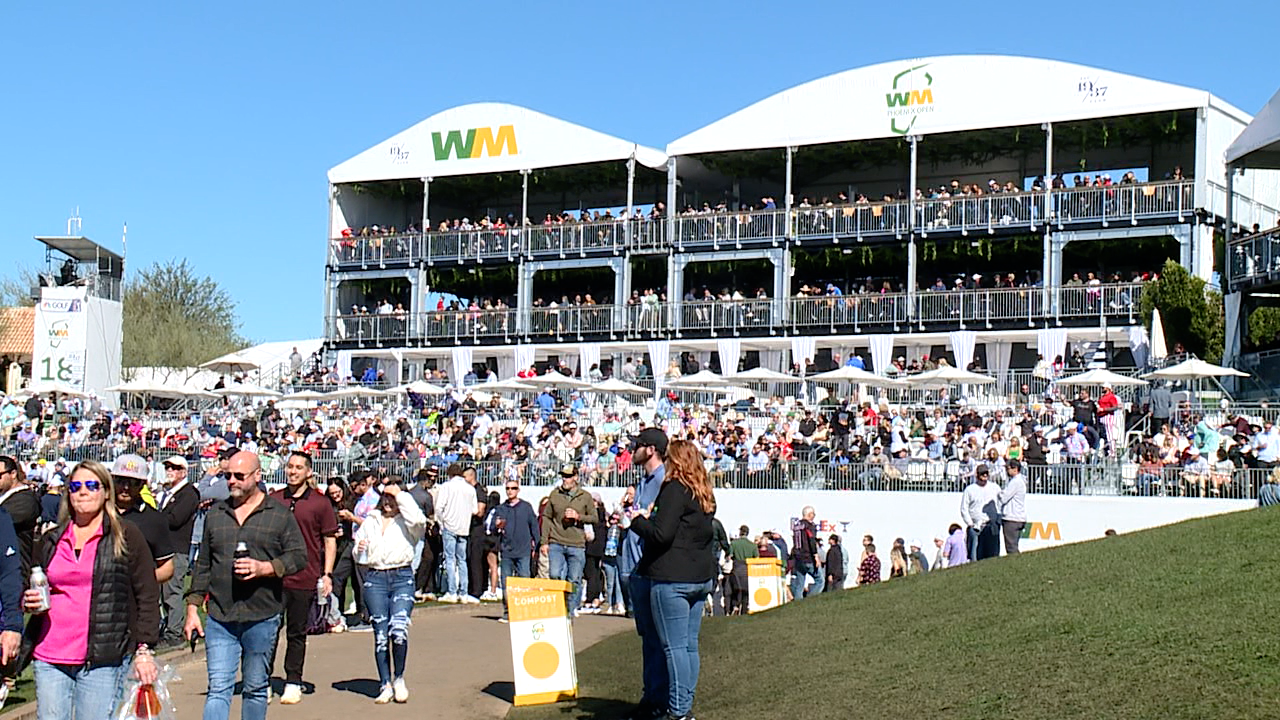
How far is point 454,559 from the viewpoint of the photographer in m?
20.4

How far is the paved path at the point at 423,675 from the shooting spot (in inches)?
458

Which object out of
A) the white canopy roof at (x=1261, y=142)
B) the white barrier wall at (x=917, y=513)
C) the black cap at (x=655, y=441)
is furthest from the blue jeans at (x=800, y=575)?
the white canopy roof at (x=1261, y=142)

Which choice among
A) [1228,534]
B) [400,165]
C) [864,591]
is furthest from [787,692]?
[400,165]

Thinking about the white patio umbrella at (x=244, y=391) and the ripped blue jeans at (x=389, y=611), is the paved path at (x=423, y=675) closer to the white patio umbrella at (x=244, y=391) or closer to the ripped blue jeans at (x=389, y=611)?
the ripped blue jeans at (x=389, y=611)

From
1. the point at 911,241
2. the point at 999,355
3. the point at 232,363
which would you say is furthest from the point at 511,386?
the point at 999,355

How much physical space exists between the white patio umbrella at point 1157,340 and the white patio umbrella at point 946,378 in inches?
141

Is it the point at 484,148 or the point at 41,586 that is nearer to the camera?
the point at 41,586

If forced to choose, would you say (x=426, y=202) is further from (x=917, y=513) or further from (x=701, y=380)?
(x=917, y=513)

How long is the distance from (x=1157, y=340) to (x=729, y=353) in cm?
1267

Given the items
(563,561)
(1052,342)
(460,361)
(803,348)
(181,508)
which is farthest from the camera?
(460,361)

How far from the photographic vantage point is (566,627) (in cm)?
1189

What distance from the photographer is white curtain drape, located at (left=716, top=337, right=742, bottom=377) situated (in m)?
44.1

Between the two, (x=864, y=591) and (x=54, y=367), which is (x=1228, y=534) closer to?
(x=864, y=591)

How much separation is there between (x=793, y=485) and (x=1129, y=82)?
16964mm
